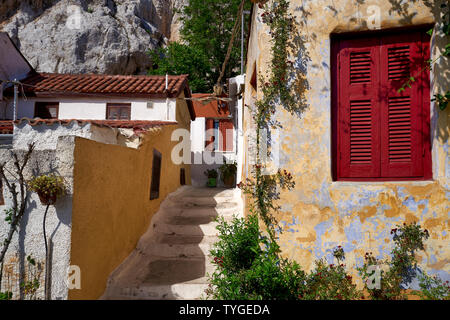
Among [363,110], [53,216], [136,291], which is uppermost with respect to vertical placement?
[363,110]

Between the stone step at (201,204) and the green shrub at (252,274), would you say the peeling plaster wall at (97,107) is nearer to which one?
the stone step at (201,204)

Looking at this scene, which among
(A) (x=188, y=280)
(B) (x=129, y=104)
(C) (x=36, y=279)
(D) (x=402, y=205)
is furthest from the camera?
(B) (x=129, y=104)

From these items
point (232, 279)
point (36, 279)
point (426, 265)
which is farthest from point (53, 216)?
point (426, 265)

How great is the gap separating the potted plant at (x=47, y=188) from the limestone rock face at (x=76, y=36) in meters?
20.9

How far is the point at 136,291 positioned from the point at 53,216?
1.68m

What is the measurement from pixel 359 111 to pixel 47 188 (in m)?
3.96

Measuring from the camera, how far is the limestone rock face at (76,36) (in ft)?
71.4

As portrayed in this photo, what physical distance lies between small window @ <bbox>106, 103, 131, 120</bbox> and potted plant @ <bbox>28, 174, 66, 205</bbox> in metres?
8.35

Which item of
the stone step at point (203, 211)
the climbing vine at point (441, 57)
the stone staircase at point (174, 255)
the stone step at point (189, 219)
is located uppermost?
the climbing vine at point (441, 57)

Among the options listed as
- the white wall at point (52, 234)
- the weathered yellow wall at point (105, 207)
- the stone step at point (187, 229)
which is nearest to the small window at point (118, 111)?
the weathered yellow wall at point (105, 207)

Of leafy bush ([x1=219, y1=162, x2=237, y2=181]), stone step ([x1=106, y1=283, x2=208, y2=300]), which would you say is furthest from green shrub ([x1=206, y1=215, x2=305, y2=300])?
leafy bush ([x1=219, y1=162, x2=237, y2=181])

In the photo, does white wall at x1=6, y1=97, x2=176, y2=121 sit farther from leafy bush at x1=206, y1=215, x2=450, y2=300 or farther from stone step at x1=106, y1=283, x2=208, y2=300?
leafy bush at x1=206, y1=215, x2=450, y2=300
